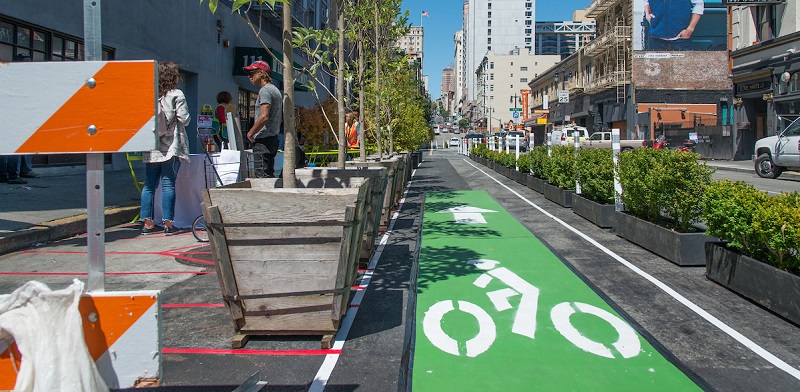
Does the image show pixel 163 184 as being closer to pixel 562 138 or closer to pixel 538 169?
pixel 538 169

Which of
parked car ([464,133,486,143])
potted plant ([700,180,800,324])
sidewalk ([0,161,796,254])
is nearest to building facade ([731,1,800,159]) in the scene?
parked car ([464,133,486,143])

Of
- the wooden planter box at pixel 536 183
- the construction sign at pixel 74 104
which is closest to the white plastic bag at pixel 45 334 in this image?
the construction sign at pixel 74 104

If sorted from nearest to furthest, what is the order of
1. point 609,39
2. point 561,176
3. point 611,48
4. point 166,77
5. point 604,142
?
point 166,77
point 561,176
point 604,142
point 609,39
point 611,48

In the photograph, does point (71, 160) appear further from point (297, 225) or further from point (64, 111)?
point (64, 111)

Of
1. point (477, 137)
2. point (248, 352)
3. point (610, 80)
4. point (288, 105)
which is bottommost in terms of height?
point (248, 352)

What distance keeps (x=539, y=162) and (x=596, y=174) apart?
225 inches

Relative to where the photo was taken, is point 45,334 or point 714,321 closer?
point 45,334

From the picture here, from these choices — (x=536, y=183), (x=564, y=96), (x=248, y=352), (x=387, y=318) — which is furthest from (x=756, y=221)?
(x=564, y=96)

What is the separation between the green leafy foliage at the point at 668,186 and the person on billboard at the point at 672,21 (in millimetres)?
43324

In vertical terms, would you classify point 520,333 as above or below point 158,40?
below

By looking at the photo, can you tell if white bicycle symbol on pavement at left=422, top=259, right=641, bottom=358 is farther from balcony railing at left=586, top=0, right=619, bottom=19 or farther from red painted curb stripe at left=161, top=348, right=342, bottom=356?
balcony railing at left=586, top=0, right=619, bottom=19

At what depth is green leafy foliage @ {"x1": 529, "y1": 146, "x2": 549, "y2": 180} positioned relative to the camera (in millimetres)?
15024

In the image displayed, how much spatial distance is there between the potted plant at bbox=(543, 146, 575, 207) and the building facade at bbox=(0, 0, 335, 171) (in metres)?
5.03

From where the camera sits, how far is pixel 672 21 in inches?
1884
